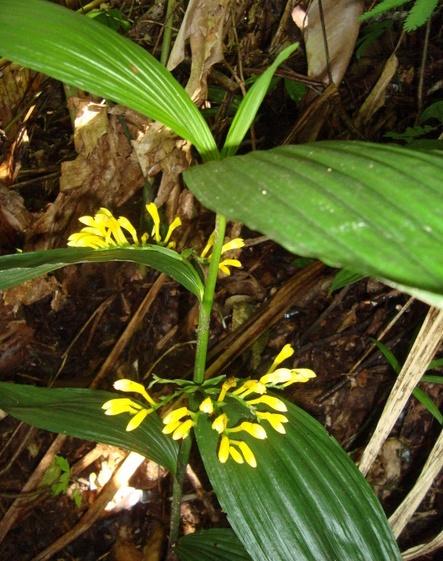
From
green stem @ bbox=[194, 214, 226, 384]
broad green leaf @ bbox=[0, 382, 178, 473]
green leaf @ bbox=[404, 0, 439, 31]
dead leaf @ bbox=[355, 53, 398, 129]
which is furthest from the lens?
dead leaf @ bbox=[355, 53, 398, 129]

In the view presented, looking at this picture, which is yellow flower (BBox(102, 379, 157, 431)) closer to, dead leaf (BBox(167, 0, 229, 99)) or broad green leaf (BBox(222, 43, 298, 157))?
broad green leaf (BBox(222, 43, 298, 157))

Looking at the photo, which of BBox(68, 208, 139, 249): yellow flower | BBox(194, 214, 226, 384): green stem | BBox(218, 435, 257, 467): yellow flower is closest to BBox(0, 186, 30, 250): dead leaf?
BBox(68, 208, 139, 249): yellow flower

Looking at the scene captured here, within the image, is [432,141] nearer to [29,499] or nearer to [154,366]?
[154,366]

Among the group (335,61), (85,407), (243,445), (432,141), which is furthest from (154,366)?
(335,61)

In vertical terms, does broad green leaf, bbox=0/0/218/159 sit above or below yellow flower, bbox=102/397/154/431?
above

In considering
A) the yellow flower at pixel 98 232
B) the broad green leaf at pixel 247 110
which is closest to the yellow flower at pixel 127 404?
the yellow flower at pixel 98 232

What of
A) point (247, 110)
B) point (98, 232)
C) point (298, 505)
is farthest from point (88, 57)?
point (298, 505)

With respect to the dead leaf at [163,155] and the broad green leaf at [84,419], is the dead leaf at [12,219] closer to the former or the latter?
the dead leaf at [163,155]
